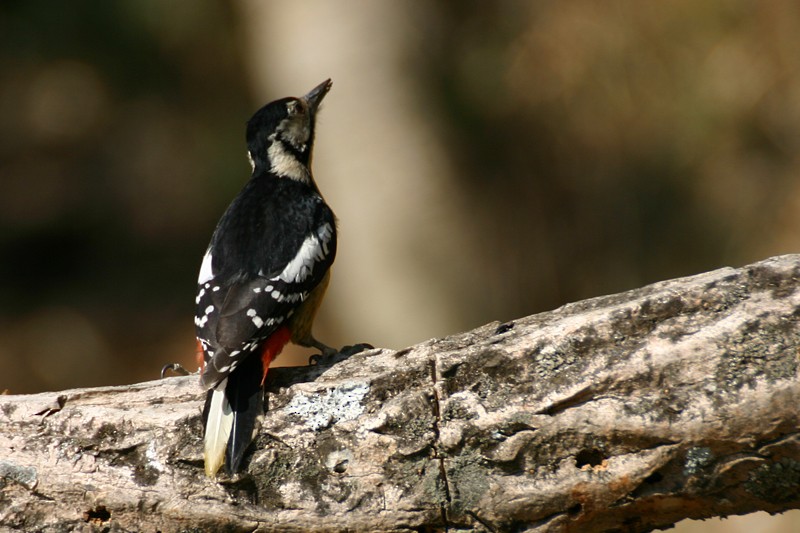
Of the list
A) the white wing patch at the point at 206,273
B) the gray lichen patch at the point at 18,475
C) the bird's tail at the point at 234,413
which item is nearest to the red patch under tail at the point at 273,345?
the bird's tail at the point at 234,413

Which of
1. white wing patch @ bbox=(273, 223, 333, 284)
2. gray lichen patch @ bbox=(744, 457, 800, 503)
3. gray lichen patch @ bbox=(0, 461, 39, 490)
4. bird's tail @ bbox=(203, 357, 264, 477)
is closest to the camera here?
gray lichen patch @ bbox=(744, 457, 800, 503)

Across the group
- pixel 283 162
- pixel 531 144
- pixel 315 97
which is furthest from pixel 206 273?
pixel 531 144

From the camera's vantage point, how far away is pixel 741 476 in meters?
2.76

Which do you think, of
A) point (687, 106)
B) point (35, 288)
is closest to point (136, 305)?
point (35, 288)

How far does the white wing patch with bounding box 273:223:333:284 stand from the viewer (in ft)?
12.8

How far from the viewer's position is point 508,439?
2912 millimetres

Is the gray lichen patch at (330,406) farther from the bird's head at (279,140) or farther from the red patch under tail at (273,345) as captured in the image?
the bird's head at (279,140)

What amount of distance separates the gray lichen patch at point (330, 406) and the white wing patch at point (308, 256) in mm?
765

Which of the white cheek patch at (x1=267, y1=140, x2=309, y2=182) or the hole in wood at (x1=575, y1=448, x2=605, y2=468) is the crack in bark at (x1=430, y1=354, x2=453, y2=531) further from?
the white cheek patch at (x1=267, y1=140, x2=309, y2=182)

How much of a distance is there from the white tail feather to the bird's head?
75.9 inches

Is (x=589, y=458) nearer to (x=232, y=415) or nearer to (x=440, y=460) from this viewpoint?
(x=440, y=460)

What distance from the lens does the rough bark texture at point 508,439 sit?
2.77 m

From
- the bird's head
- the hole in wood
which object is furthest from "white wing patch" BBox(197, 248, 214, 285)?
the hole in wood

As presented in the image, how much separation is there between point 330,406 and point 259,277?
0.85 m
